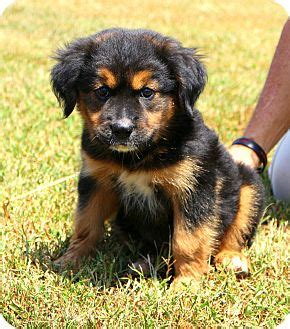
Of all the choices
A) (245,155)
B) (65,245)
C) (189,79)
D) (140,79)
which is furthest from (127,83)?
(245,155)

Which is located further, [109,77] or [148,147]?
[148,147]

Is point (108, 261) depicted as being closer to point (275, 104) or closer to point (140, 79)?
point (140, 79)

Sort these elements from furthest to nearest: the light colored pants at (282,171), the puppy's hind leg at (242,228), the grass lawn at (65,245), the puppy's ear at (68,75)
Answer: the light colored pants at (282,171), the puppy's hind leg at (242,228), the puppy's ear at (68,75), the grass lawn at (65,245)

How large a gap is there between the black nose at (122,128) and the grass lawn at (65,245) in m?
0.86

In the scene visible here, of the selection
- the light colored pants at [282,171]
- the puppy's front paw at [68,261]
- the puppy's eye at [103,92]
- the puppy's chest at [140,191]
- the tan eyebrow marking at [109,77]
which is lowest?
the puppy's front paw at [68,261]

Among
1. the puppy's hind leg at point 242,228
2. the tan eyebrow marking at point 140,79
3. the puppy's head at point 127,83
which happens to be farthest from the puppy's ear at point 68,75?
the puppy's hind leg at point 242,228

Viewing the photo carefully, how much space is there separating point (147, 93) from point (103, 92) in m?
0.25

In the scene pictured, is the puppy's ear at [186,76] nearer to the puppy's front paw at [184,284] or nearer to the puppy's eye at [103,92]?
the puppy's eye at [103,92]

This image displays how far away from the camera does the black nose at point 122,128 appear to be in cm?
303

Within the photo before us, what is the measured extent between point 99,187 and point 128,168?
30 centimetres

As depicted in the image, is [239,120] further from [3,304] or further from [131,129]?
[3,304]

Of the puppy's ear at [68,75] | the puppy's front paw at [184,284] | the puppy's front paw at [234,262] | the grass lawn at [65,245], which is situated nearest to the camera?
the grass lawn at [65,245]

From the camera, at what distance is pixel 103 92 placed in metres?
3.21

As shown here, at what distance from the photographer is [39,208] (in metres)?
4.14
